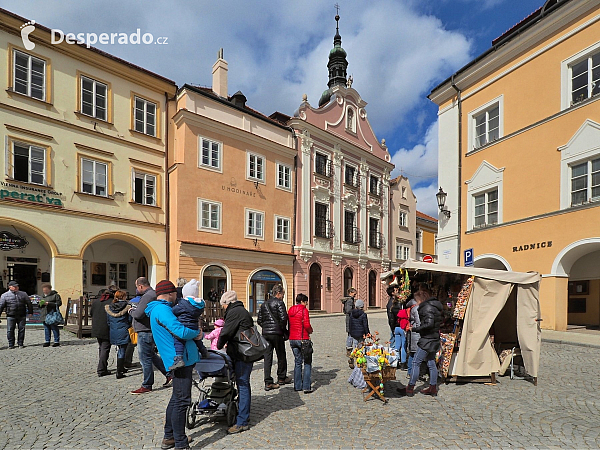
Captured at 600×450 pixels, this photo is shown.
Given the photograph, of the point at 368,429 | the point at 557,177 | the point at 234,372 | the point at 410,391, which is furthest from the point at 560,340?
the point at 234,372

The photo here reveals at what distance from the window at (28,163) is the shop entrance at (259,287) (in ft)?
38.0

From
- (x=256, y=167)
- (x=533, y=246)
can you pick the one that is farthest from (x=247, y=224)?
(x=533, y=246)

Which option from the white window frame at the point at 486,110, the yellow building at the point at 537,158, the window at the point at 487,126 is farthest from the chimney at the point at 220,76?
the window at the point at 487,126

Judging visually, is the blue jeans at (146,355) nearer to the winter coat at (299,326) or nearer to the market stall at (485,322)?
the winter coat at (299,326)

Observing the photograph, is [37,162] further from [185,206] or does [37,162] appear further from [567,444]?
[567,444]

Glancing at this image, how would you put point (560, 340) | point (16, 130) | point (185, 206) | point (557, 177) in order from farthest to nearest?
point (185, 206), point (16, 130), point (557, 177), point (560, 340)

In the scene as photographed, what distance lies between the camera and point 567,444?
4.56 metres

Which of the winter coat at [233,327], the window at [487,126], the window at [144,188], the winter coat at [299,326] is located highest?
the window at [487,126]

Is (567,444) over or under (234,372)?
under

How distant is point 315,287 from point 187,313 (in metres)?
22.1

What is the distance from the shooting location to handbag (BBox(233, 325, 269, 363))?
4859 mm

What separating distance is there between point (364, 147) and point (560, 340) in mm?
A: 21710

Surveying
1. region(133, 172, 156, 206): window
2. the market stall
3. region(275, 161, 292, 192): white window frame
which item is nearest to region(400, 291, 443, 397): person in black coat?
the market stall

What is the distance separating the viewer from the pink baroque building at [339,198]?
Result: 2584 centimetres
